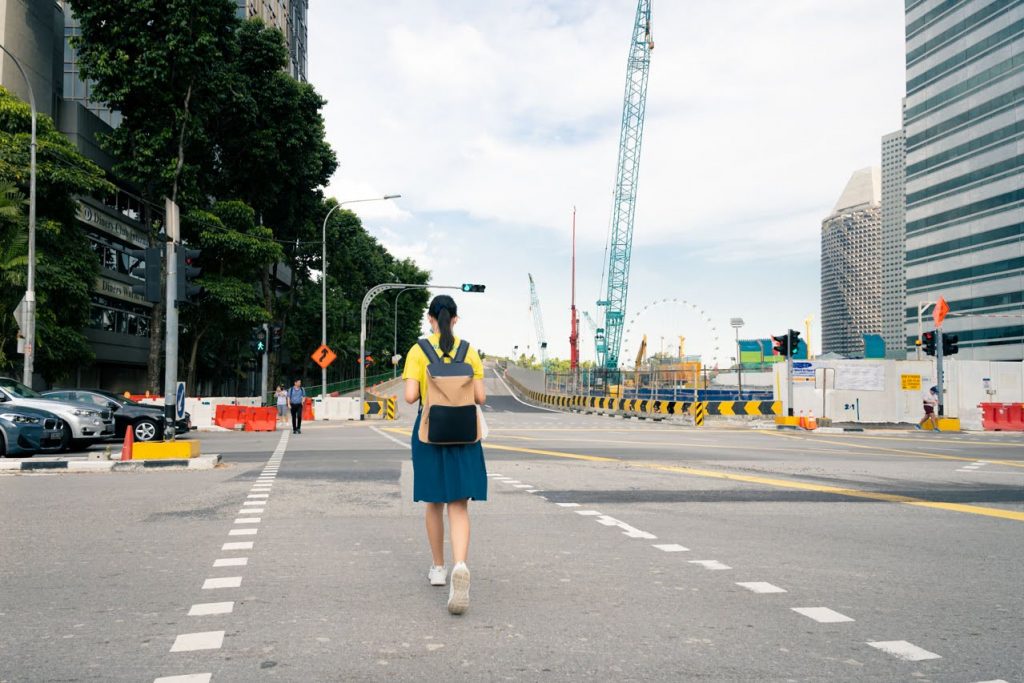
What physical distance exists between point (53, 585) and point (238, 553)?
55.5 inches

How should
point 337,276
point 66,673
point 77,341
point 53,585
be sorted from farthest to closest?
point 337,276 → point 77,341 → point 53,585 → point 66,673

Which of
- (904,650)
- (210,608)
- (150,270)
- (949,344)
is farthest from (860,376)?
(210,608)

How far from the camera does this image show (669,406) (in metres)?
38.9

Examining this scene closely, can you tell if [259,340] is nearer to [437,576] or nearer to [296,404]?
Result: [296,404]

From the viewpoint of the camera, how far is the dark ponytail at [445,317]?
5410mm

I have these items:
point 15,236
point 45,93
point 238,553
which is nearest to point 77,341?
point 15,236

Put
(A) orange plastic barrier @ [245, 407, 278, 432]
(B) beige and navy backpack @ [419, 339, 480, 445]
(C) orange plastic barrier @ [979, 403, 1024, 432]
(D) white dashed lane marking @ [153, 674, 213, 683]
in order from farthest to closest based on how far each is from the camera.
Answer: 1. (C) orange plastic barrier @ [979, 403, 1024, 432]
2. (A) orange plastic barrier @ [245, 407, 278, 432]
3. (B) beige and navy backpack @ [419, 339, 480, 445]
4. (D) white dashed lane marking @ [153, 674, 213, 683]

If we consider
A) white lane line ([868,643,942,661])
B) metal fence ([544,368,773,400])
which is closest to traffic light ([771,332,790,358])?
metal fence ([544,368,773,400])

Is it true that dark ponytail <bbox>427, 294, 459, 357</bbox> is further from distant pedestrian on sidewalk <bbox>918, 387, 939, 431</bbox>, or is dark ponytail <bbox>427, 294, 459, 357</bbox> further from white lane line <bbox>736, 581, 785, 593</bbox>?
distant pedestrian on sidewalk <bbox>918, 387, 939, 431</bbox>

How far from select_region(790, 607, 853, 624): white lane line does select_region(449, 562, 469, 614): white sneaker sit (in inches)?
73.1

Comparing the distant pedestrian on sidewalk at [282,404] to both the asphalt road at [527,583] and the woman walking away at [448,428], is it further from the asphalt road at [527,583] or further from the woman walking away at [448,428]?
the woman walking away at [448,428]

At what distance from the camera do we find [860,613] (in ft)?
16.4

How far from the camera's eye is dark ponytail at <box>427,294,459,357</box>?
213 inches

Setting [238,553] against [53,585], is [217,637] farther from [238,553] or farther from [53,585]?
[238,553]
